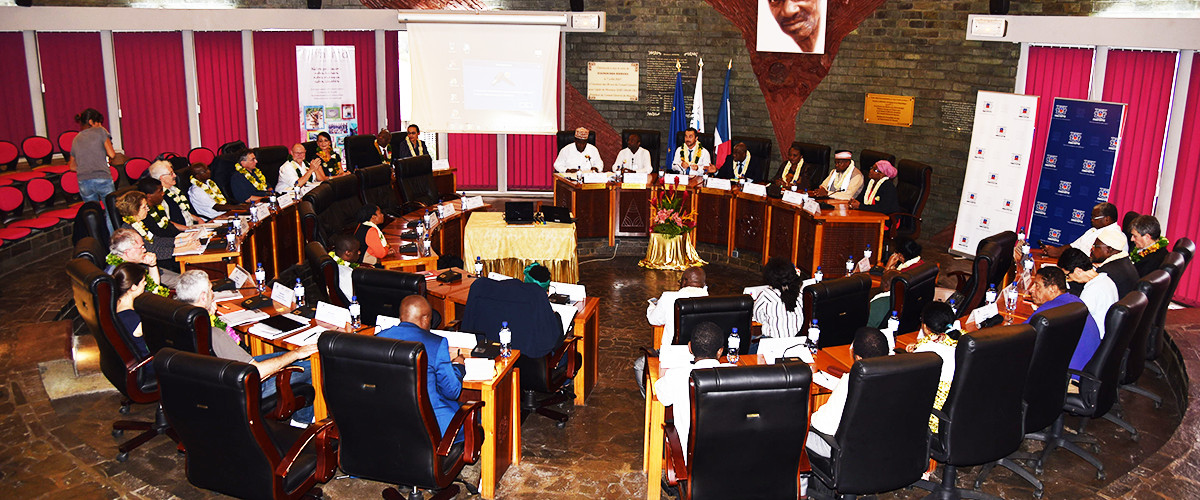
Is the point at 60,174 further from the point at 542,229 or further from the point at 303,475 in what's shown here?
the point at 303,475

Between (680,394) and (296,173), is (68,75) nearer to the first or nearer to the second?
(296,173)

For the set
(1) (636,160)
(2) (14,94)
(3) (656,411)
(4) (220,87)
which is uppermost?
(4) (220,87)

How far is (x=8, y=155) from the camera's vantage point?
9.92 metres

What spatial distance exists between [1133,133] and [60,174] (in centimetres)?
1173

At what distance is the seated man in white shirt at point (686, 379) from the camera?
4172 millimetres

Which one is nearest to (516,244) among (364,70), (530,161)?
(530,161)

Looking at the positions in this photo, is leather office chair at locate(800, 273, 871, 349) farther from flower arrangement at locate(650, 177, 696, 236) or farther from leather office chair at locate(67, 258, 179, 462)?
leather office chair at locate(67, 258, 179, 462)

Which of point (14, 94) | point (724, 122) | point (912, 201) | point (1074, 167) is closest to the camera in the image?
point (1074, 167)

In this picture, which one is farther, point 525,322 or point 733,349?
point 525,322

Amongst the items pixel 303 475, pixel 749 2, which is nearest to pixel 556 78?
pixel 749 2

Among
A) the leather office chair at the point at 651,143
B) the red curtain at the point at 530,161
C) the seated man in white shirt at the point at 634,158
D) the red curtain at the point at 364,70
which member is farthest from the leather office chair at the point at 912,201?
the red curtain at the point at 364,70

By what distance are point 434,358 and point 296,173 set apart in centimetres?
618

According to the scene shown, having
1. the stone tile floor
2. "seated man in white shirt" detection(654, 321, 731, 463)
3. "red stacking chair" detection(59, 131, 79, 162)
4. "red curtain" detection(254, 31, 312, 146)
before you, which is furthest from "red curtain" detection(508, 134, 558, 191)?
"seated man in white shirt" detection(654, 321, 731, 463)

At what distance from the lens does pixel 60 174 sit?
1015 cm
